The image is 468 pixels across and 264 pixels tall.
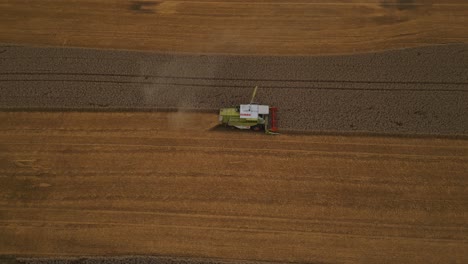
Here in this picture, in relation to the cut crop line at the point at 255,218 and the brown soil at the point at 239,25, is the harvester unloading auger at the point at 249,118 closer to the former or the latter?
the cut crop line at the point at 255,218

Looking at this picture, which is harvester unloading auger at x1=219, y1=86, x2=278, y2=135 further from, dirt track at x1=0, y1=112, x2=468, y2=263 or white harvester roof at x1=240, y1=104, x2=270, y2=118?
dirt track at x1=0, y1=112, x2=468, y2=263

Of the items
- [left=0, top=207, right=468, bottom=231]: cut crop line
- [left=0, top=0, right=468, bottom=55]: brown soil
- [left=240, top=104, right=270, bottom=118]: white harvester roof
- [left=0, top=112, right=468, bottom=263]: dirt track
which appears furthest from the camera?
[left=0, top=0, right=468, bottom=55]: brown soil

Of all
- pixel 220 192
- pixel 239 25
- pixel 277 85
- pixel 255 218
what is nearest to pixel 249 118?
pixel 277 85

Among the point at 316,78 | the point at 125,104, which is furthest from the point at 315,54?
the point at 125,104

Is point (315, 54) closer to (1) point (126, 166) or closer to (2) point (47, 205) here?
(1) point (126, 166)

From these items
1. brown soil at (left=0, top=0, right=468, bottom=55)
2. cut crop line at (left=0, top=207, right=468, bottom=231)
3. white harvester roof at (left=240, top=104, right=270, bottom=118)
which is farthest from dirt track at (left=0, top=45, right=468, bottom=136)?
cut crop line at (left=0, top=207, right=468, bottom=231)

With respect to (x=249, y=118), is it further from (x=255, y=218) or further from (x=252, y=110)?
(x=255, y=218)
